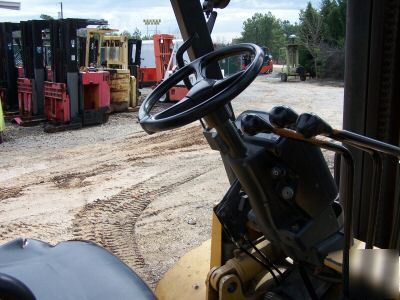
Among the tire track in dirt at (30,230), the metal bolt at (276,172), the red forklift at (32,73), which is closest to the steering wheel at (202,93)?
the metal bolt at (276,172)

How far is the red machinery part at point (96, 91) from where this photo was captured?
11773 mm

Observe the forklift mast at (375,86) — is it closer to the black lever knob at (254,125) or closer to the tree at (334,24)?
the black lever knob at (254,125)

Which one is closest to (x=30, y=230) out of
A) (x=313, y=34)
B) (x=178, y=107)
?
(x=178, y=107)

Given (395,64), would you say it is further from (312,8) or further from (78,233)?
(312,8)

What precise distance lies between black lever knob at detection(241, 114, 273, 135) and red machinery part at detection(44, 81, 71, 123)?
32.4ft

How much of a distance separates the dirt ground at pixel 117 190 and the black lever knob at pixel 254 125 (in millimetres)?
2601

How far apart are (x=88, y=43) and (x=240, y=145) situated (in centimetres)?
1458

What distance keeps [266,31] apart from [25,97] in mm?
39548

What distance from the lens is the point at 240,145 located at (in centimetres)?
171

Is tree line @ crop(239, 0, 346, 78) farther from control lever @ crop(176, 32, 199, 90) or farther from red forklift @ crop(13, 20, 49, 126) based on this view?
control lever @ crop(176, 32, 199, 90)

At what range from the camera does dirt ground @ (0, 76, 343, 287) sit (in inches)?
191

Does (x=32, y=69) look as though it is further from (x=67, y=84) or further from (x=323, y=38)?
(x=323, y=38)

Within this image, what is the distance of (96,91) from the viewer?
11.8 meters

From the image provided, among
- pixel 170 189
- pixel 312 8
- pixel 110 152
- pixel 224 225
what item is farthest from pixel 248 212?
pixel 312 8
